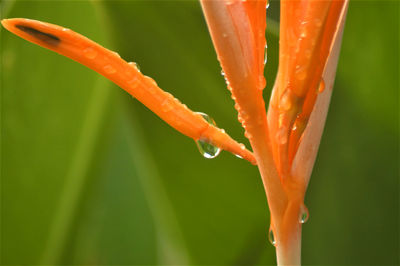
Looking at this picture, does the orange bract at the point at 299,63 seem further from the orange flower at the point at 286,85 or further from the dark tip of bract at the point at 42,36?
the dark tip of bract at the point at 42,36

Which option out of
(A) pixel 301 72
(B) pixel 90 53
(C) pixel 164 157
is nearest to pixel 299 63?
(A) pixel 301 72

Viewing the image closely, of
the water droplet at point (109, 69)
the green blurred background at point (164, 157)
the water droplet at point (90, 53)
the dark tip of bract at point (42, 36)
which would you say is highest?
the dark tip of bract at point (42, 36)

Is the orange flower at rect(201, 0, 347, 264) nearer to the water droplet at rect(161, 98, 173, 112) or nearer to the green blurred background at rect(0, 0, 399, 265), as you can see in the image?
the water droplet at rect(161, 98, 173, 112)

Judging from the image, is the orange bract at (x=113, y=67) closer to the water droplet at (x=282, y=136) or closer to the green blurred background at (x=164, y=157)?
the water droplet at (x=282, y=136)

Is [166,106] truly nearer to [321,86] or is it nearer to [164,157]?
[321,86]

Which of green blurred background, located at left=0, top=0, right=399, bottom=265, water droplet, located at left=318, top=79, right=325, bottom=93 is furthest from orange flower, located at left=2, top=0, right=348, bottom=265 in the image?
green blurred background, located at left=0, top=0, right=399, bottom=265

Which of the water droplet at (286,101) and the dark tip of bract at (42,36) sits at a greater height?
the dark tip of bract at (42,36)

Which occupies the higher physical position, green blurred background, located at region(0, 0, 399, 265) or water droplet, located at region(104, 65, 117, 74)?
water droplet, located at region(104, 65, 117, 74)

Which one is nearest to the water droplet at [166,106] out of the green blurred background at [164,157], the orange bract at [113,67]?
the orange bract at [113,67]

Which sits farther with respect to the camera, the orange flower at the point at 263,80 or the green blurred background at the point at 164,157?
the green blurred background at the point at 164,157
